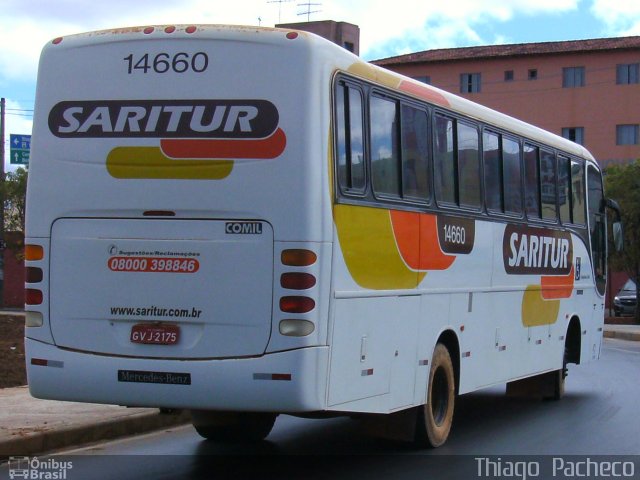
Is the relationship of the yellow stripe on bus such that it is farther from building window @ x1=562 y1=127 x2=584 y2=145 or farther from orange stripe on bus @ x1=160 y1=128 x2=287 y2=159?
building window @ x1=562 y1=127 x2=584 y2=145

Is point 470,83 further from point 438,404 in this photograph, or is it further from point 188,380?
point 188,380

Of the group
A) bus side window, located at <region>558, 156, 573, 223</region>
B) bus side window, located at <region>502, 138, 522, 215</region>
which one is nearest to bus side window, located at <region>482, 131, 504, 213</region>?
bus side window, located at <region>502, 138, 522, 215</region>

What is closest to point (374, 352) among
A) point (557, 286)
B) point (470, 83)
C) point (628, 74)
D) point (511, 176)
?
point (511, 176)

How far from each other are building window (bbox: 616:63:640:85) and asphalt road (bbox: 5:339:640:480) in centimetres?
5840

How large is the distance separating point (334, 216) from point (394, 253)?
4.32 ft

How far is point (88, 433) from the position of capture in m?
10.9

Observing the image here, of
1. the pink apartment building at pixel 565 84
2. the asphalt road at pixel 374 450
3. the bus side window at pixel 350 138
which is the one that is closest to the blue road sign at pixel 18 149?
the asphalt road at pixel 374 450

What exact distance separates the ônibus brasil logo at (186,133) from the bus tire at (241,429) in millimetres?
3036

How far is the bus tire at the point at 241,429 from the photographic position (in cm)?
1097

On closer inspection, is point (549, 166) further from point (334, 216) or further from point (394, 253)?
point (334, 216)

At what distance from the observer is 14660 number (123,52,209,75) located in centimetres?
888

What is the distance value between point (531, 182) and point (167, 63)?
20.8ft

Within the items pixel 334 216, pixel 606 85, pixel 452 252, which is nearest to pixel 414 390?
pixel 452 252

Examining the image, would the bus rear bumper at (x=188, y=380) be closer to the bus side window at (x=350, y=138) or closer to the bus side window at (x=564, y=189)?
the bus side window at (x=350, y=138)
